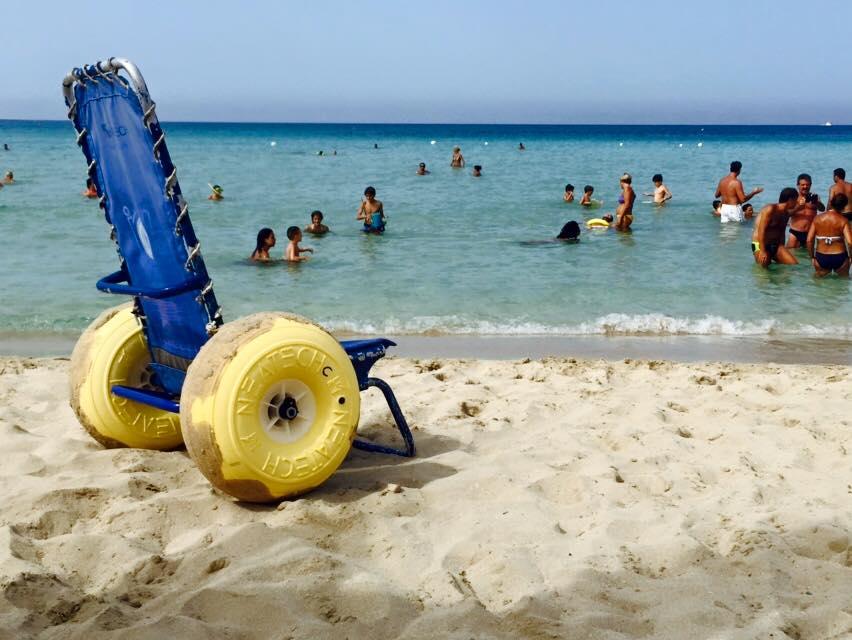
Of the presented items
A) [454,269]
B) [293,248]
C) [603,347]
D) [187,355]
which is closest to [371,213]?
[293,248]

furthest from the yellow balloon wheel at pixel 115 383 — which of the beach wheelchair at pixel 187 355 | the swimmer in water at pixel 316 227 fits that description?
the swimmer in water at pixel 316 227

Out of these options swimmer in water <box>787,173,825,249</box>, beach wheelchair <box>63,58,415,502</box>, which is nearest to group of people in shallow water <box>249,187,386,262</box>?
swimmer in water <box>787,173,825,249</box>

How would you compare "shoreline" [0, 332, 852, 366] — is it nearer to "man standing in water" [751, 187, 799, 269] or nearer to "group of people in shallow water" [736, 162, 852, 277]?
"group of people in shallow water" [736, 162, 852, 277]

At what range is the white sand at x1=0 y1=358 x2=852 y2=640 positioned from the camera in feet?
8.93

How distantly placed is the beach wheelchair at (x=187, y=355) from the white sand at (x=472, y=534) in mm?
213

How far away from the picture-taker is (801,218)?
522 inches

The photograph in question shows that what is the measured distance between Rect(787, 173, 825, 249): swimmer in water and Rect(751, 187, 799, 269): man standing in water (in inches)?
45.8

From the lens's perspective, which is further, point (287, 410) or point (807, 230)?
point (807, 230)

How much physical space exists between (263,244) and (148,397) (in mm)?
8027

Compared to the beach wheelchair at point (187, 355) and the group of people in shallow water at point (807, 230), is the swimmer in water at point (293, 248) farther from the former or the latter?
the beach wheelchair at point (187, 355)

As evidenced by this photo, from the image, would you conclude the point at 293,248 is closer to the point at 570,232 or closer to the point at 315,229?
the point at 315,229

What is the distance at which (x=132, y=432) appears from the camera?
4301 millimetres

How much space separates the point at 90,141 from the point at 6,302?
628cm

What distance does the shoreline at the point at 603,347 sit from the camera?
7.23 metres
